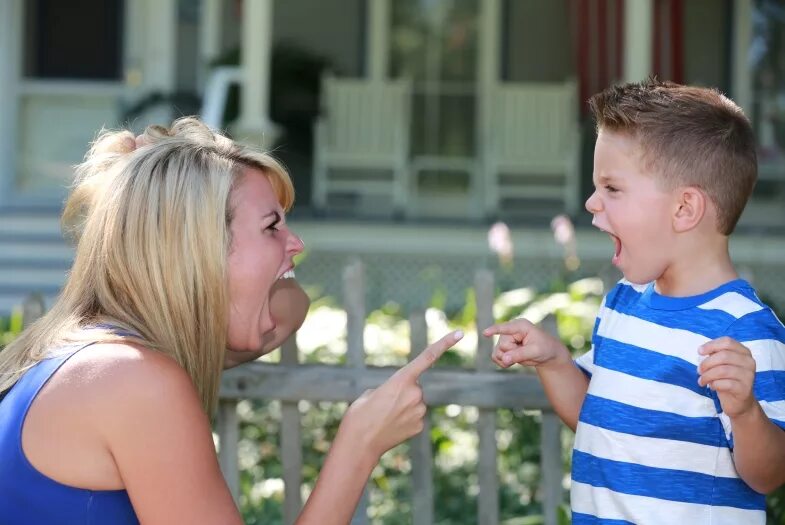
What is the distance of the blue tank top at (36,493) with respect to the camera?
2008 mm

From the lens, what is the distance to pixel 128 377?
1982 millimetres

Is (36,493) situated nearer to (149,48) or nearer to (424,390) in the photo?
(424,390)

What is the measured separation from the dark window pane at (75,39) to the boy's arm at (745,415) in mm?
10161

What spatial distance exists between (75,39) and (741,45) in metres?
6.46

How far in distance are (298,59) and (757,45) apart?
178 inches

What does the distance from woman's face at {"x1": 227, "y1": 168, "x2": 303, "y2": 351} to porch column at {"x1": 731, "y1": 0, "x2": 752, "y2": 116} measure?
397 inches

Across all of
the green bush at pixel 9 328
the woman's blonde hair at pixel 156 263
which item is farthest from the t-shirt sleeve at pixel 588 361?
the green bush at pixel 9 328

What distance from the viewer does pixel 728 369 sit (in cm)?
189

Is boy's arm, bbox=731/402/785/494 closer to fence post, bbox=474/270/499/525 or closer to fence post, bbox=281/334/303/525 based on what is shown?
fence post, bbox=474/270/499/525

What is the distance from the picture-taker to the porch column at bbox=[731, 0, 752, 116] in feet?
38.2

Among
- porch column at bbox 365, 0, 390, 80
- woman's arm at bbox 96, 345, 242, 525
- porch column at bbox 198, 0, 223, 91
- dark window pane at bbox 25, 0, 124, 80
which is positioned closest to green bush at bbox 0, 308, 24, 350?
woman's arm at bbox 96, 345, 242, 525

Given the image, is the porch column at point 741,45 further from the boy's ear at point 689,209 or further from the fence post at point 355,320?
the boy's ear at point 689,209

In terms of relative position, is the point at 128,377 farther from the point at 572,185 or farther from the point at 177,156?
the point at 572,185

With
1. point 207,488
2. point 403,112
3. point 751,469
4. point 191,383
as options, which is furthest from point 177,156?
point 403,112
